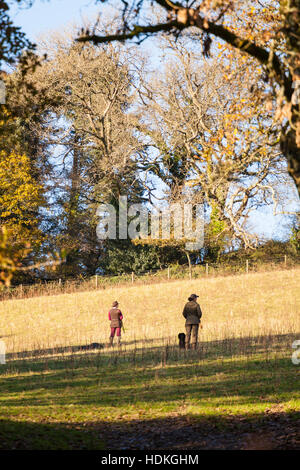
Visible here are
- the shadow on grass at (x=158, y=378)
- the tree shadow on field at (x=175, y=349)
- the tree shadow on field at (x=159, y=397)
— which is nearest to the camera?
the tree shadow on field at (x=159, y=397)

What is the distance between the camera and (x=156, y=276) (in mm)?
35875

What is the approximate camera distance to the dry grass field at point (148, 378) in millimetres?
8422

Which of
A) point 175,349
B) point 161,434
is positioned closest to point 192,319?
point 175,349

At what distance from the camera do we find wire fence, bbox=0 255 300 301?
115 ft

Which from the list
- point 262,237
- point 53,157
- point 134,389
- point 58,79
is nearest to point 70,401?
point 134,389

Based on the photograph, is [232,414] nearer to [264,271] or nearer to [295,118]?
[295,118]

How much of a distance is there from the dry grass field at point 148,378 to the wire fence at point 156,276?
282 inches

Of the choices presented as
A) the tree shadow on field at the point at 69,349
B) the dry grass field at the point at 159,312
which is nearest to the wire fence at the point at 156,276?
the dry grass field at the point at 159,312

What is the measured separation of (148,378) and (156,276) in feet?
77.4

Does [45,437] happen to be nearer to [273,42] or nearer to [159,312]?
[273,42]

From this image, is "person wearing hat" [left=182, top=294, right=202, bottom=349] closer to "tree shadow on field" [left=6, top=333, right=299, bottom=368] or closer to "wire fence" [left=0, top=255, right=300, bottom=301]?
"tree shadow on field" [left=6, top=333, right=299, bottom=368]

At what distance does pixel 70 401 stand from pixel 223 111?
75.9 ft

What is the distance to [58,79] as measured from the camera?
3438cm

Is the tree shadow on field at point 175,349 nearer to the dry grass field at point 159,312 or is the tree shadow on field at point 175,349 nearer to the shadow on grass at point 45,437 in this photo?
the dry grass field at point 159,312
